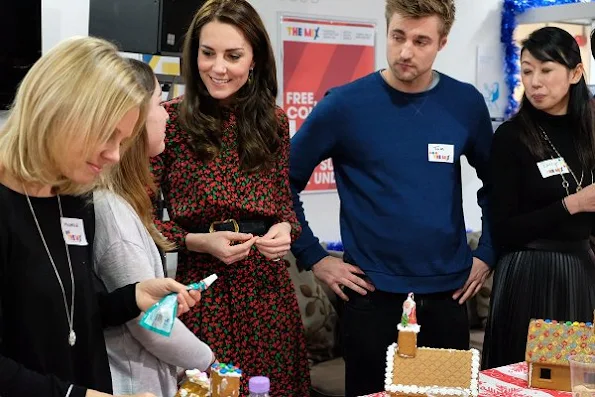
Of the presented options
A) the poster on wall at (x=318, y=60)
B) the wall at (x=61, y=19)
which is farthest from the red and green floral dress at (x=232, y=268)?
the poster on wall at (x=318, y=60)

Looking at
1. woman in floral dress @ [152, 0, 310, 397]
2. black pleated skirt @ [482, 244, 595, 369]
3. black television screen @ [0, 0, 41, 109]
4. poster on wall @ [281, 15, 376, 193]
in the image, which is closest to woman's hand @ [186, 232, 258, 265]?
woman in floral dress @ [152, 0, 310, 397]

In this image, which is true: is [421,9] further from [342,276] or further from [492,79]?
[492,79]

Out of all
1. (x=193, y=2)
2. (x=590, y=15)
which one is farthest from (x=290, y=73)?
(x=590, y=15)

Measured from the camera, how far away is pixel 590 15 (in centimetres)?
601

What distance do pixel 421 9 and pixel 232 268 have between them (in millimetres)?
1036

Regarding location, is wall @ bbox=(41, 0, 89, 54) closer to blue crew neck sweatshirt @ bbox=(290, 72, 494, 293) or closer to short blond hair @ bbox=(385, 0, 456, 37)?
blue crew neck sweatshirt @ bbox=(290, 72, 494, 293)

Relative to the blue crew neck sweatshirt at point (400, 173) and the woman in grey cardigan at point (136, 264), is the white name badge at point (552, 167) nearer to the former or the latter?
the blue crew neck sweatshirt at point (400, 173)

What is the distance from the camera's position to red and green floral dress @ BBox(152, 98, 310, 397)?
8.19 feet

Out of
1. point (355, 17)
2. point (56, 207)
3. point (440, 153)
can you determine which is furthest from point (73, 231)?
point (355, 17)

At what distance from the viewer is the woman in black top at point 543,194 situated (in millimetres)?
2881

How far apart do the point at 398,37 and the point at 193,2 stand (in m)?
1.76

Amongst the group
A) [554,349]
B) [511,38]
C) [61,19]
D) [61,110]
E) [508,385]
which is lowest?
[508,385]

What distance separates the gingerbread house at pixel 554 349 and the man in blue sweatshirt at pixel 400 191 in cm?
51

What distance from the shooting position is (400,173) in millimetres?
2748
